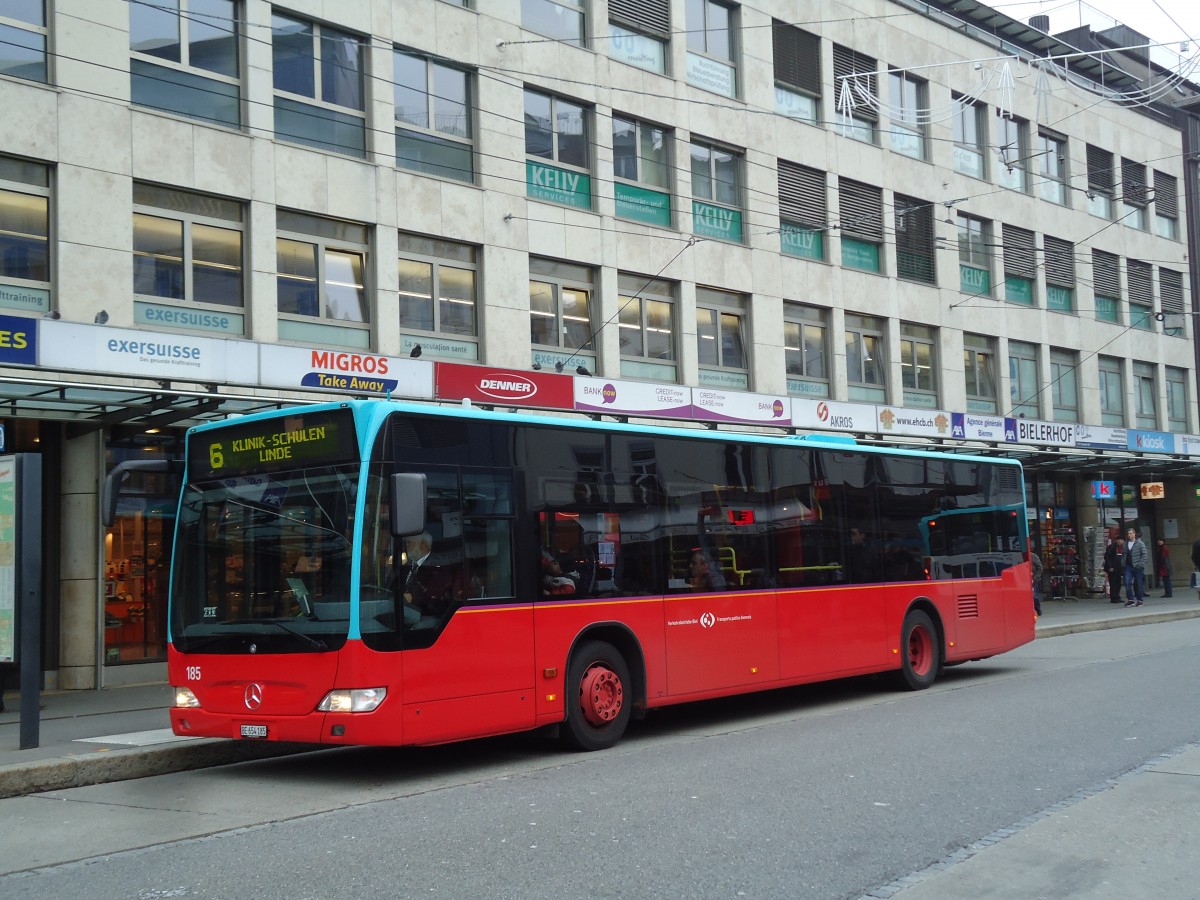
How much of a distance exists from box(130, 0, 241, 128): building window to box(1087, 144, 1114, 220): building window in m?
26.0

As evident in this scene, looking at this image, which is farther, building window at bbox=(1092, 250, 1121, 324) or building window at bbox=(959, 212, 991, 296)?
building window at bbox=(1092, 250, 1121, 324)

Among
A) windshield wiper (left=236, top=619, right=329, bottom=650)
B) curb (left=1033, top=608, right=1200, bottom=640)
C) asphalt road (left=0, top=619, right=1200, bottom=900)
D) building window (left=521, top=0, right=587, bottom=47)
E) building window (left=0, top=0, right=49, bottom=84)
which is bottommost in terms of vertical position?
curb (left=1033, top=608, right=1200, bottom=640)

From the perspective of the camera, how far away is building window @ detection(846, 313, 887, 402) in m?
28.6

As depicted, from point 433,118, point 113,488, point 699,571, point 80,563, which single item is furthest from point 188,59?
point 699,571

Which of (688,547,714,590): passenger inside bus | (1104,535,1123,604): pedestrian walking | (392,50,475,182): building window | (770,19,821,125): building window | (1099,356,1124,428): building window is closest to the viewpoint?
(688,547,714,590): passenger inside bus

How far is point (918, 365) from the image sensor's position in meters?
30.3

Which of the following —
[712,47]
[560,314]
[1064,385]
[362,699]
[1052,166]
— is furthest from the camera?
[1052,166]

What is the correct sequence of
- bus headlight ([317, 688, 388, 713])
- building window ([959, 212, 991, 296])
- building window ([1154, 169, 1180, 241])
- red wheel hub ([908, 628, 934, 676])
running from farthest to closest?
building window ([1154, 169, 1180, 241]), building window ([959, 212, 991, 296]), red wheel hub ([908, 628, 934, 676]), bus headlight ([317, 688, 388, 713])

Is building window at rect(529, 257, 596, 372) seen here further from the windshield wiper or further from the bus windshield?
the windshield wiper

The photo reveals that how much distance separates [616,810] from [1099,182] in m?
33.8

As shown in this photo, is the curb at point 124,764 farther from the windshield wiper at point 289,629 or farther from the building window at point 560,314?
the building window at point 560,314

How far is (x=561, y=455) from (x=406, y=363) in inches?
328

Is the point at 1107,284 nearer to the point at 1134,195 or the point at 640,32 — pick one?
the point at 1134,195

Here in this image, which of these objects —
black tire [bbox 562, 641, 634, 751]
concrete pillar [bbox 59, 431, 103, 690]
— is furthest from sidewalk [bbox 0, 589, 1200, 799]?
black tire [bbox 562, 641, 634, 751]
